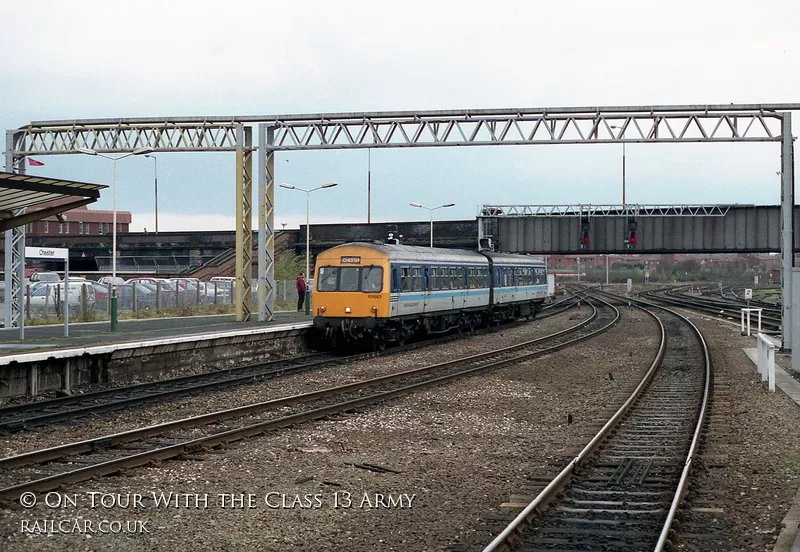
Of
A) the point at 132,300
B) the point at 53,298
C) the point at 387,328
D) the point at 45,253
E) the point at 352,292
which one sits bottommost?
the point at 387,328

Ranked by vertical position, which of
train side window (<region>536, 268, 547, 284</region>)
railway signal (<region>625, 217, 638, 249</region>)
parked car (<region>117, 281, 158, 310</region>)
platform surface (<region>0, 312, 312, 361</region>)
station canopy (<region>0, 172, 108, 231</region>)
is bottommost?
platform surface (<region>0, 312, 312, 361</region>)

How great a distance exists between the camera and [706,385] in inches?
717

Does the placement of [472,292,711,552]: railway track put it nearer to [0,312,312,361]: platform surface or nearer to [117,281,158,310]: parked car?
[0,312,312,361]: platform surface

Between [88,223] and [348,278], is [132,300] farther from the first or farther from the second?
[88,223]

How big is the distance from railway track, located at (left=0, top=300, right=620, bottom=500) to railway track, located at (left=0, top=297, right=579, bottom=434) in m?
2.25

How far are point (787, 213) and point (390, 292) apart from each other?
10.8m

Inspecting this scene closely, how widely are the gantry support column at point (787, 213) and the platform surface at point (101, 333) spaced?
14.0 metres

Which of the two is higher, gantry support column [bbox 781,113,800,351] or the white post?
gantry support column [bbox 781,113,800,351]

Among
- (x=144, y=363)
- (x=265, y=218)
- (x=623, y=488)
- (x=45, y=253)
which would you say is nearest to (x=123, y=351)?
(x=144, y=363)

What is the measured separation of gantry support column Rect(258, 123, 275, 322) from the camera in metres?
29.6

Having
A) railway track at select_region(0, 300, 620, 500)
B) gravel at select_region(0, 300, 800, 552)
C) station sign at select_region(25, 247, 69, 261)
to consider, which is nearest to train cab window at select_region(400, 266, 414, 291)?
railway track at select_region(0, 300, 620, 500)

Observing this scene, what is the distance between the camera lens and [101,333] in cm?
2566

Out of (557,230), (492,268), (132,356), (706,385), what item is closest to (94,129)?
(132,356)

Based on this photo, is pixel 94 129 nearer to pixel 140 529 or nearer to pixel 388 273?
pixel 388 273
